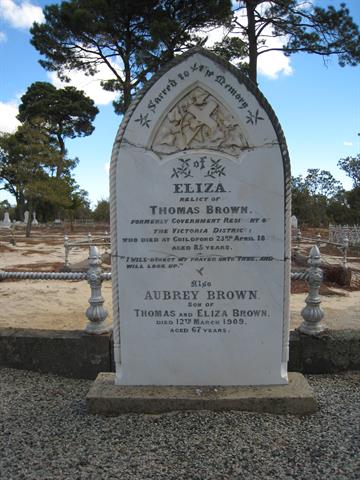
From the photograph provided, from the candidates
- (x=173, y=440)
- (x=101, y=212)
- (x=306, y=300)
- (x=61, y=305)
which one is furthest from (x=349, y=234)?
(x=101, y=212)

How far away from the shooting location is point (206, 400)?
2627 millimetres

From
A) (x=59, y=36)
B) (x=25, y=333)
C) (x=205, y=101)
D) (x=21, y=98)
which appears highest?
(x=21, y=98)

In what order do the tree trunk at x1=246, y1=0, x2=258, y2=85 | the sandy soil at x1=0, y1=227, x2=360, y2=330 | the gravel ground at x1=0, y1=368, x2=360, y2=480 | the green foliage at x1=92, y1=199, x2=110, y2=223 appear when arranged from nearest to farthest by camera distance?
the gravel ground at x1=0, y1=368, x2=360, y2=480 → the sandy soil at x1=0, y1=227, x2=360, y2=330 → the tree trunk at x1=246, y1=0, x2=258, y2=85 → the green foliage at x1=92, y1=199, x2=110, y2=223

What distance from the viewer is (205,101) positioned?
2.73 metres

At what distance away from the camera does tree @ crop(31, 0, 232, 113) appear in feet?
62.1

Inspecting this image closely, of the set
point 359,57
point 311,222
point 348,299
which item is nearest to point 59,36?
point 359,57

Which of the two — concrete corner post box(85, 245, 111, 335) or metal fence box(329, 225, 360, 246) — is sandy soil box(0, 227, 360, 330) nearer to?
concrete corner post box(85, 245, 111, 335)

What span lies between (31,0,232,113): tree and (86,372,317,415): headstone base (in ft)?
59.0

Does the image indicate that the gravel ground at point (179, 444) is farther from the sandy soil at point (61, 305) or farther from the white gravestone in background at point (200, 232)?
the sandy soil at point (61, 305)

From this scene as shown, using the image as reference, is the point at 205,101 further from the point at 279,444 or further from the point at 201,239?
the point at 279,444

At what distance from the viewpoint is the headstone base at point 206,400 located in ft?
8.60

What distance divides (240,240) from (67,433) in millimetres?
1545

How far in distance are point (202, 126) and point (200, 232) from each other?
0.67m

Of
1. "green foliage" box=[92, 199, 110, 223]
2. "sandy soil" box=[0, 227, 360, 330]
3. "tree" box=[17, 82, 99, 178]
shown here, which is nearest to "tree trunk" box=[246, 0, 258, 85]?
"sandy soil" box=[0, 227, 360, 330]
